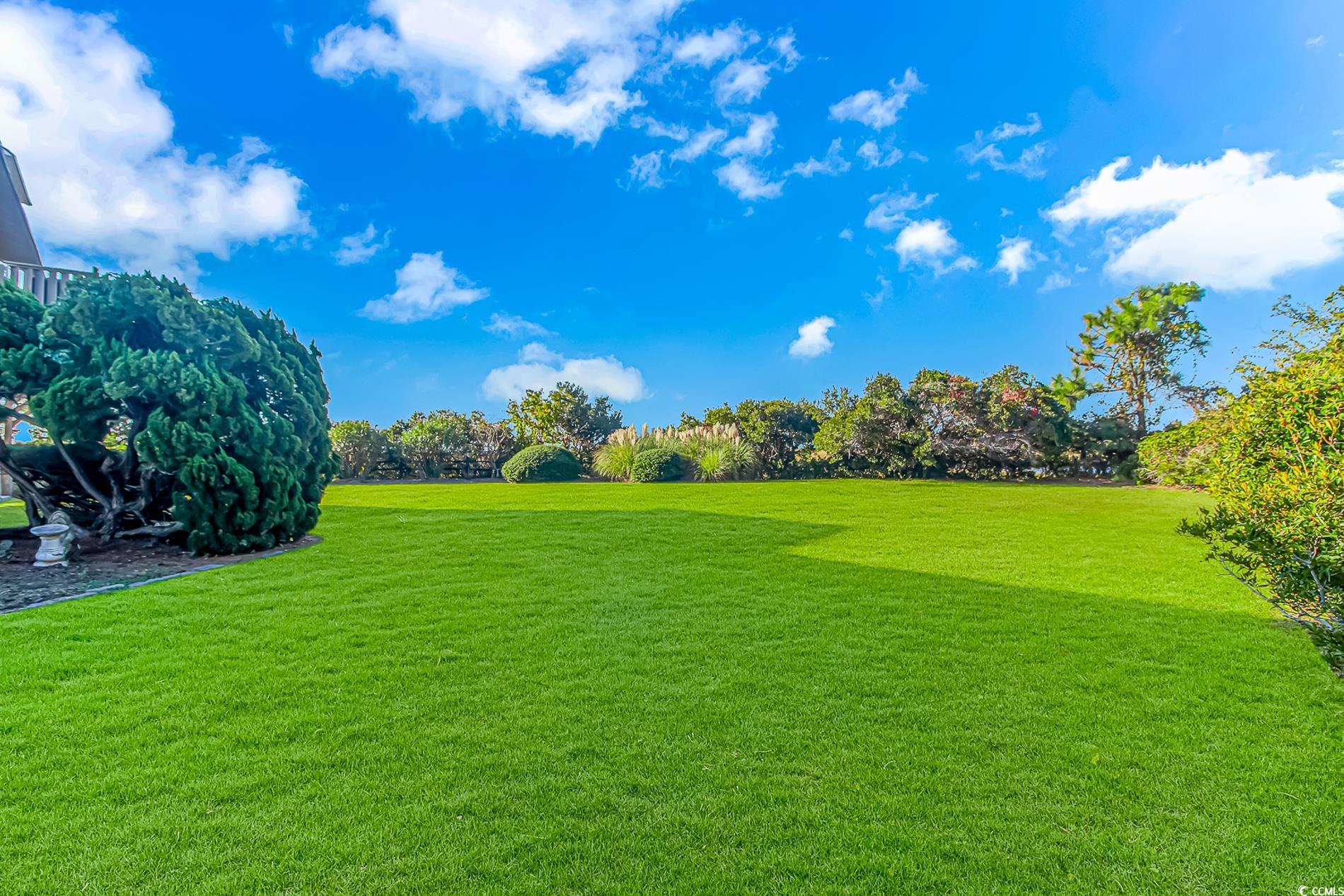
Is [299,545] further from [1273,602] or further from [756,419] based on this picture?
[756,419]

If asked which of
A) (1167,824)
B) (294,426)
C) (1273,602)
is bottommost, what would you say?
(1167,824)

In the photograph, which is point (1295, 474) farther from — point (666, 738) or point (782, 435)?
point (782, 435)

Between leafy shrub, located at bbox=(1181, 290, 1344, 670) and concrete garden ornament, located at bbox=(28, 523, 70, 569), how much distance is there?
981 centimetres

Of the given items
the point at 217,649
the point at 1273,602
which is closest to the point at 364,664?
the point at 217,649

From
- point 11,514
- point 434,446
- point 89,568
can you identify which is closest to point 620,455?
point 434,446

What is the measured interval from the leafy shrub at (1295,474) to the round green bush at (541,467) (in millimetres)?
16075

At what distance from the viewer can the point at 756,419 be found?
19219 mm

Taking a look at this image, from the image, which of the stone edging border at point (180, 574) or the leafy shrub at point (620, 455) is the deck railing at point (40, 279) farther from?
the leafy shrub at point (620, 455)

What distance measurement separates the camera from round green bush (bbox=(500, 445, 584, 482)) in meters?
18.1

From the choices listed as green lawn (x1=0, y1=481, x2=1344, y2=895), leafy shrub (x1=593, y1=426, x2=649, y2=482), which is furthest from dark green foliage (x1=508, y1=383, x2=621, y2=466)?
green lawn (x1=0, y1=481, x2=1344, y2=895)

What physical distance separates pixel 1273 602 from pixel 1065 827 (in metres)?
3.02

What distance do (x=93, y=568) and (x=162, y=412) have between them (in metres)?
1.67

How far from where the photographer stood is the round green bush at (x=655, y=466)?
1661 cm

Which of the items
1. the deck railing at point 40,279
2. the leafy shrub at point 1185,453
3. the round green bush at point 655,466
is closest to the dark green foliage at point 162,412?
the deck railing at point 40,279
